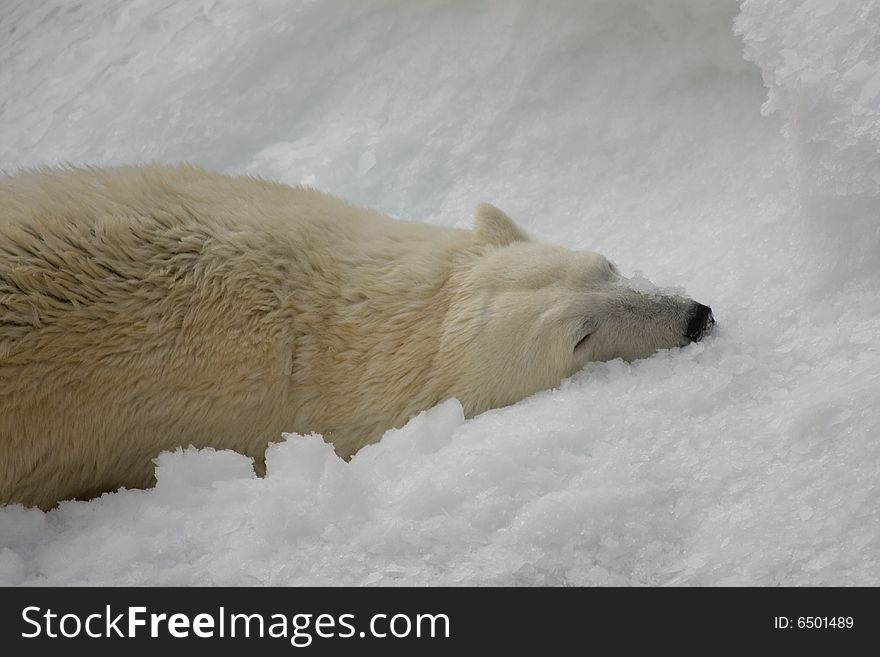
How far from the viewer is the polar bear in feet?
9.29

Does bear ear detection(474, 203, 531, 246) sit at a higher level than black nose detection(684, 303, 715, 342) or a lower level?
higher

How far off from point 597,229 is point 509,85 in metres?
1.03

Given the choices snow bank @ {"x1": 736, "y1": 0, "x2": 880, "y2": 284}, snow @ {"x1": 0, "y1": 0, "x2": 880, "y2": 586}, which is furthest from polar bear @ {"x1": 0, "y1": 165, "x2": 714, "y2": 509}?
snow bank @ {"x1": 736, "y1": 0, "x2": 880, "y2": 284}

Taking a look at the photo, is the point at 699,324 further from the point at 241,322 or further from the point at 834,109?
the point at 241,322

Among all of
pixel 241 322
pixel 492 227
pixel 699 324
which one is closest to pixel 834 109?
pixel 699 324

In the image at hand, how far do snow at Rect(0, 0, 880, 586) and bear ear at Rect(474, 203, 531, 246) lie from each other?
0.52 m

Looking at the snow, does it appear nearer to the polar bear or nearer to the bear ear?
the polar bear

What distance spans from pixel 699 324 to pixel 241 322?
150 centimetres

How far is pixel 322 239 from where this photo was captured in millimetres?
3371

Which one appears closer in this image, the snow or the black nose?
the snow

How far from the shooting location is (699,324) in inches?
121

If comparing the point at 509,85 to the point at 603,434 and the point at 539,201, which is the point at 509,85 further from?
the point at 603,434

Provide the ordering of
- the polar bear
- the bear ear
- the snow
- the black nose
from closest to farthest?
1. the snow
2. the polar bear
3. the black nose
4. the bear ear

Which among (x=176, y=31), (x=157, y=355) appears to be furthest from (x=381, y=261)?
(x=176, y=31)
